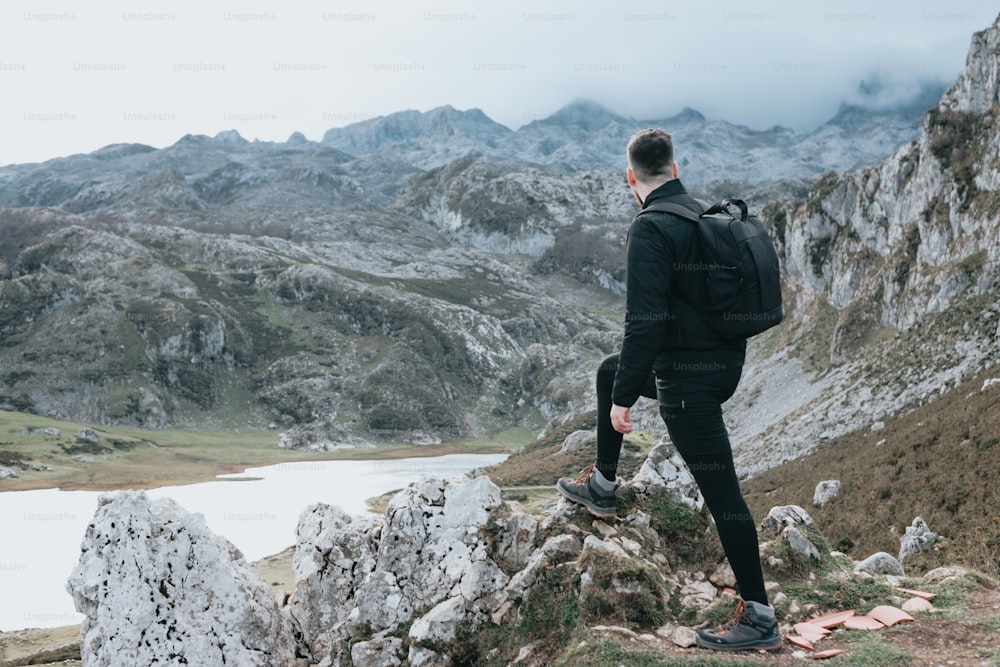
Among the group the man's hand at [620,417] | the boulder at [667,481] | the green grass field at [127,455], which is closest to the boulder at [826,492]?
the boulder at [667,481]

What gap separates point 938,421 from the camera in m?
40.3

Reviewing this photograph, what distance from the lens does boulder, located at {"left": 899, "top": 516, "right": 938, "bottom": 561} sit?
23156 millimetres

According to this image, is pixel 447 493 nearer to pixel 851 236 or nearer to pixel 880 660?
pixel 880 660

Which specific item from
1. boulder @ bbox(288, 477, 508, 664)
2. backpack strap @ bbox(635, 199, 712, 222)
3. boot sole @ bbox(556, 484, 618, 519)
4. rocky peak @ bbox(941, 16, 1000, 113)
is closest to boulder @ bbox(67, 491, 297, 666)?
boulder @ bbox(288, 477, 508, 664)

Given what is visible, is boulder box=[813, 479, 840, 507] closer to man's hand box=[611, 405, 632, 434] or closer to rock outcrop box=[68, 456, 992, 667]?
rock outcrop box=[68, 456, 992, 667]

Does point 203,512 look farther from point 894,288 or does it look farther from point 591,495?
point 894,288

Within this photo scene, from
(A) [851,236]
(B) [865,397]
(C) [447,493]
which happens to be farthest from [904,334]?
(C) [447,493]

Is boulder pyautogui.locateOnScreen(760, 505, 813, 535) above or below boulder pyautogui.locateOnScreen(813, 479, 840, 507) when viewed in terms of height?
above

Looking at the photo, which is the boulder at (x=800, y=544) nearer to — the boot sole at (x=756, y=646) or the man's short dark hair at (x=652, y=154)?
the boot sole at (x=756, y=646)

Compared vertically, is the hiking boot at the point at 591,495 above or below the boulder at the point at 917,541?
above

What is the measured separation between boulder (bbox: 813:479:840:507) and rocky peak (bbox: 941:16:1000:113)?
191ft

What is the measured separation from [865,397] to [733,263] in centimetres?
6747

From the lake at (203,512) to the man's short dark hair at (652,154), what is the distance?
30.4m

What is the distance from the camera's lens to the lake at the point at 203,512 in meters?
62.2
